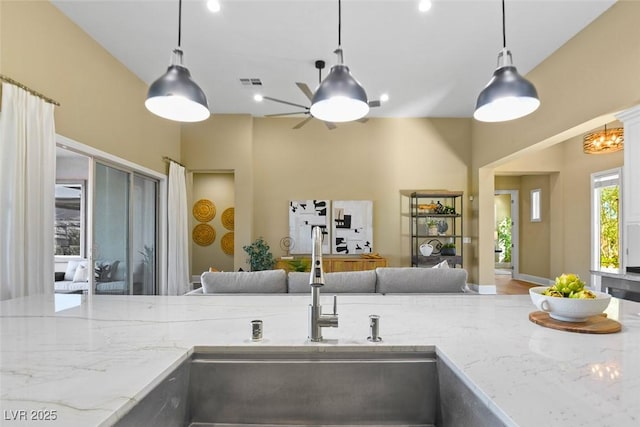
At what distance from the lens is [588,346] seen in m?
1.04

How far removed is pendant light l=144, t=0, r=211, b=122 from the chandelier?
5.02m

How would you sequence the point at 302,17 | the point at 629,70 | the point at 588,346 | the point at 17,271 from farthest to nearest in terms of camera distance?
the point at 302,17 → the point at 629,70 → the point at 17,271 → the point at 588,346

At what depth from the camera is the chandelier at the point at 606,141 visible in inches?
165

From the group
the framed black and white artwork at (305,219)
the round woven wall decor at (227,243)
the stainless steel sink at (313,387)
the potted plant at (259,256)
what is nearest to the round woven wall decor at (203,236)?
the round woven wall decor at (227,243)

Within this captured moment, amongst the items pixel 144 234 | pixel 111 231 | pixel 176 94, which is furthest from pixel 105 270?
pixel 176 94

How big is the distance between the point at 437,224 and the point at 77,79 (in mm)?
5705

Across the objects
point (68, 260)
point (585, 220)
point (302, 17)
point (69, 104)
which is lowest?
point (68, 260)

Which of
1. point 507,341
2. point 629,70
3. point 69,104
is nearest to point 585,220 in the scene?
point 629,70

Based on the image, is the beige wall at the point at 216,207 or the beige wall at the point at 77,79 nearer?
the beige wall at the point at 77,79

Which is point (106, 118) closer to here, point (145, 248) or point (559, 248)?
point (145, 248)

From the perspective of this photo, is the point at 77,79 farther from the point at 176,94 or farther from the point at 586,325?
the point at 586,325

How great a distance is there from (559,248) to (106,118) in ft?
26.4

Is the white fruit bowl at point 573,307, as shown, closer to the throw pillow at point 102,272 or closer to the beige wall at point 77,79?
the beige wall at point 77,79

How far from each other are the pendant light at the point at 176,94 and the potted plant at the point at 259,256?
3.83m
